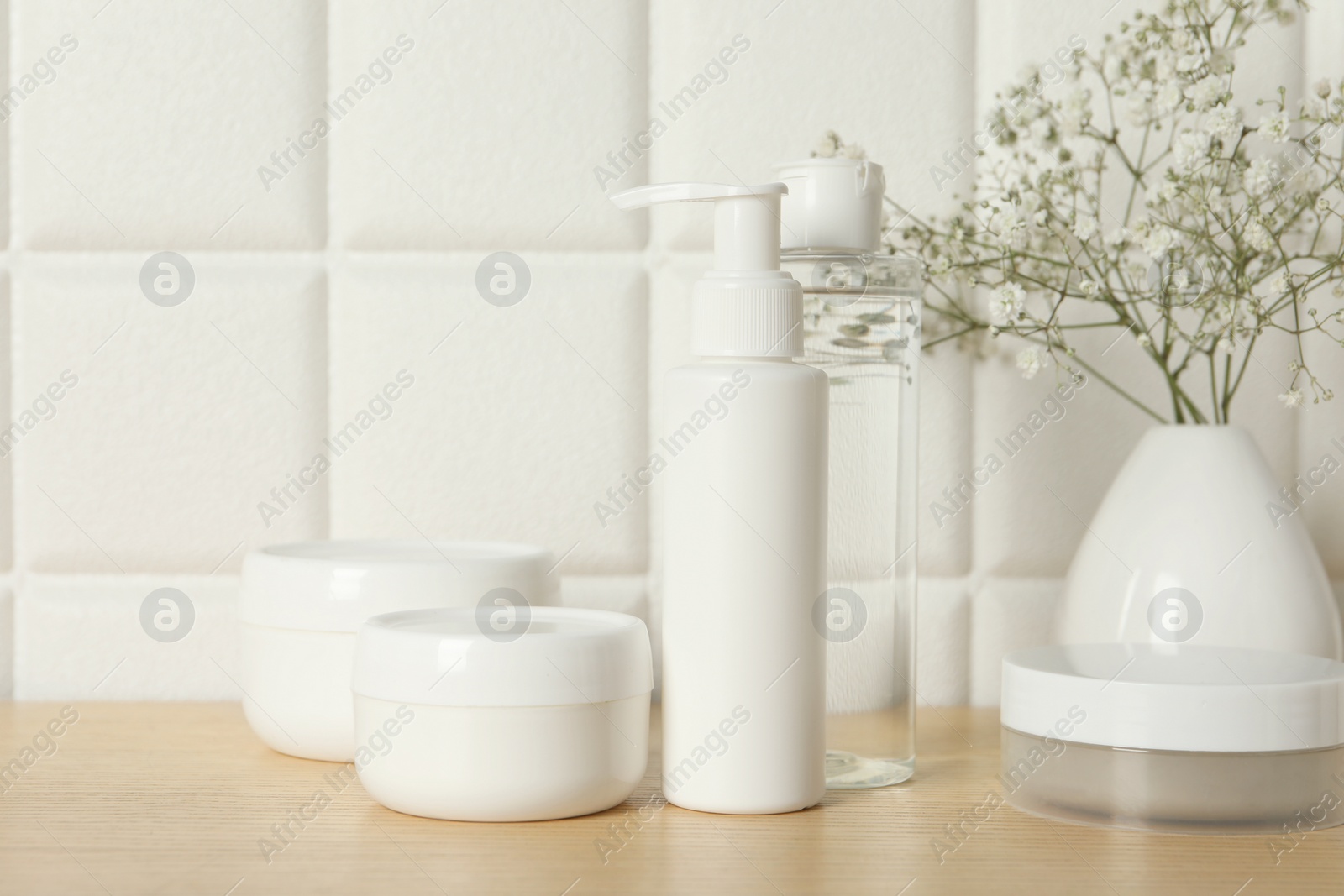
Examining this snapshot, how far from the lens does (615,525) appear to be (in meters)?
0.70

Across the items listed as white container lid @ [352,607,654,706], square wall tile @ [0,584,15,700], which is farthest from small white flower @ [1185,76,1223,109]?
square wall tile @ [0,584,15,700]

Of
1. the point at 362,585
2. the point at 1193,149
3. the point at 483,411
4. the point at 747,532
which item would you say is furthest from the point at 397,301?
the point at 1193,149

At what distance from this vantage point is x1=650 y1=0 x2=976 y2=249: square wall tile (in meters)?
0.69

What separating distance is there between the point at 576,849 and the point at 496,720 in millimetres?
54

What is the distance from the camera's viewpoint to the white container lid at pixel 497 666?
0.43m

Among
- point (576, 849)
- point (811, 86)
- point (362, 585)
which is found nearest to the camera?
point (576, 849)

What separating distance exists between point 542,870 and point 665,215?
0.41 m

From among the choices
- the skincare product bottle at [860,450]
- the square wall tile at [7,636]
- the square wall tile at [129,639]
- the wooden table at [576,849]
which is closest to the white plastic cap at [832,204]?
the skincare product bottle at [860,450]

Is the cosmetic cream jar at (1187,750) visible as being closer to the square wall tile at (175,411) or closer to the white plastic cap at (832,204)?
the white plastic cap at (832,204)

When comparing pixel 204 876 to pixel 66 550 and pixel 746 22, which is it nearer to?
pixel 66 550

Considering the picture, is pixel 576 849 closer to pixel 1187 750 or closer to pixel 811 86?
pixel 1187 750

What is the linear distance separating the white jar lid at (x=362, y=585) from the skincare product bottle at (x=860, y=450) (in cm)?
15

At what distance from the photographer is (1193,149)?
0.57m

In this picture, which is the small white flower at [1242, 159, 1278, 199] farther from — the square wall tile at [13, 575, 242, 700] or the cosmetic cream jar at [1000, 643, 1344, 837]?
the square wall tile at [13, 575, 242, 700]
